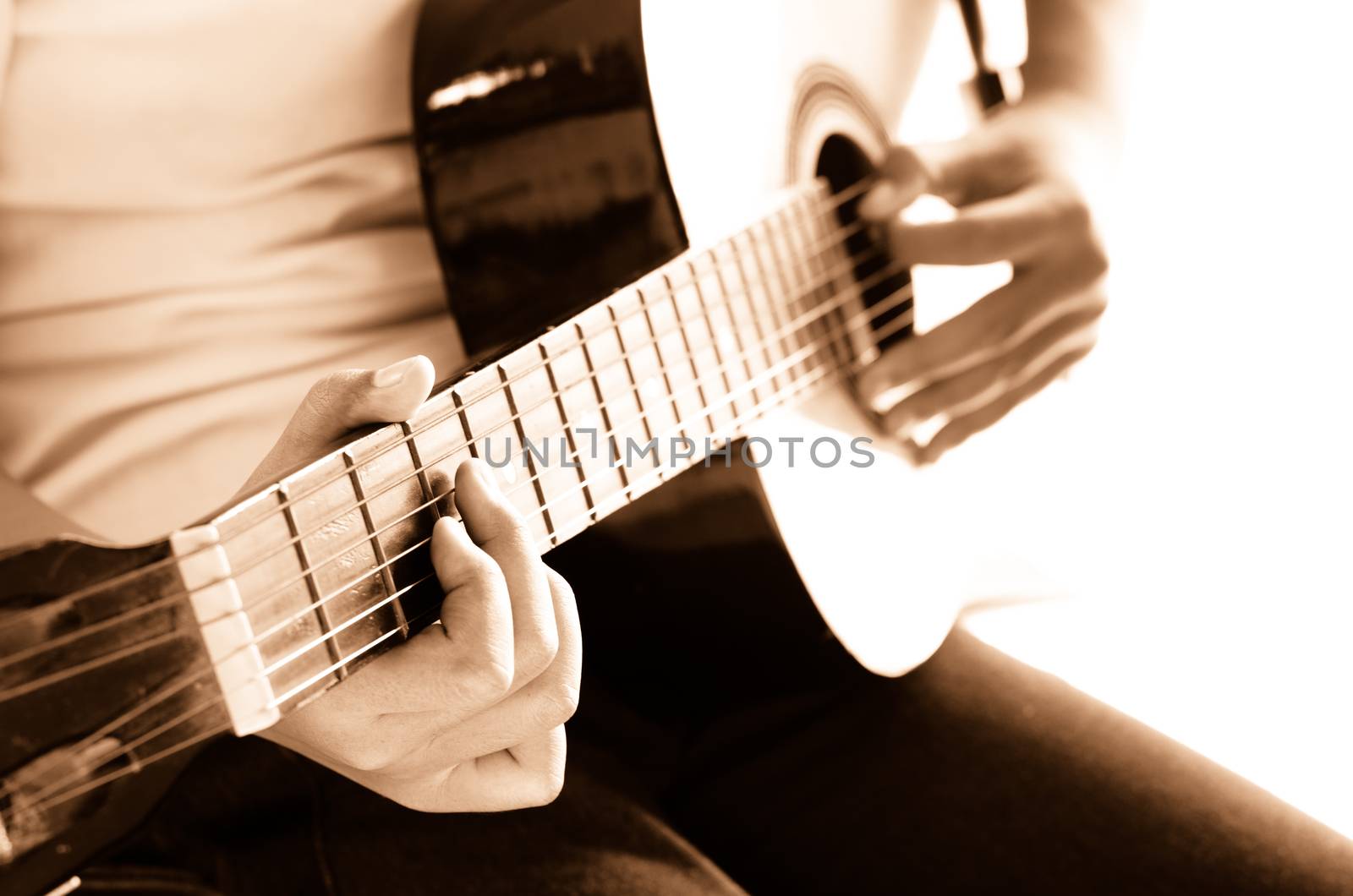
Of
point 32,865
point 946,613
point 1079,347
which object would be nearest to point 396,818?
point 32,865

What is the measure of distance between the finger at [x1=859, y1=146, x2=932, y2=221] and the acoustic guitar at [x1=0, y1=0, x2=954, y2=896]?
0.08ft

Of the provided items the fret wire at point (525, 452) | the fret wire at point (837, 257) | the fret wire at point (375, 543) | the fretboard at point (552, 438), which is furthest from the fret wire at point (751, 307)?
the fret wire at point (375, 543)

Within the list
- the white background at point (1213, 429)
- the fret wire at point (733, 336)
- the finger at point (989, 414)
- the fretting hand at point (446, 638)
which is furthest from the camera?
the white background at point (1213, 429)

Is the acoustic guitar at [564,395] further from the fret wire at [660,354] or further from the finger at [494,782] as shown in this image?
the finger at [494,782]

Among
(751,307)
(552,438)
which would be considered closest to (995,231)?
(751,307)

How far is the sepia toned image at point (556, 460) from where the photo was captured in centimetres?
44

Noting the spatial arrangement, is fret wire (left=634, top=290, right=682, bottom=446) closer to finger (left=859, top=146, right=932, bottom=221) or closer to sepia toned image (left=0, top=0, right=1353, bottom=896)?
sepia toned image (left=0, top=0, right=1353, bottom=896)

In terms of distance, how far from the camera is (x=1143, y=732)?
0.79m

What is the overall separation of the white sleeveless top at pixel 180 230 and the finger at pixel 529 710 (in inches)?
12.0

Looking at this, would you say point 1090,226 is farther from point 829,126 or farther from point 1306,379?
point 1306,379

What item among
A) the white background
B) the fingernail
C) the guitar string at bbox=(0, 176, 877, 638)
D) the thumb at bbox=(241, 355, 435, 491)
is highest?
the fingernail

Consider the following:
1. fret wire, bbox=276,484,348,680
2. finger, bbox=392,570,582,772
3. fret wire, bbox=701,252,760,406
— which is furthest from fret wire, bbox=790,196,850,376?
fret wire, bbox=276,484,348,680

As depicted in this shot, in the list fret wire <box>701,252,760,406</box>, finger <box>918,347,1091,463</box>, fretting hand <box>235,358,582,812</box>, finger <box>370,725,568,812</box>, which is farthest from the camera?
finger <box>918,347,1091,463</box>

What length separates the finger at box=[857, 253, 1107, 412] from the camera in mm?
852
